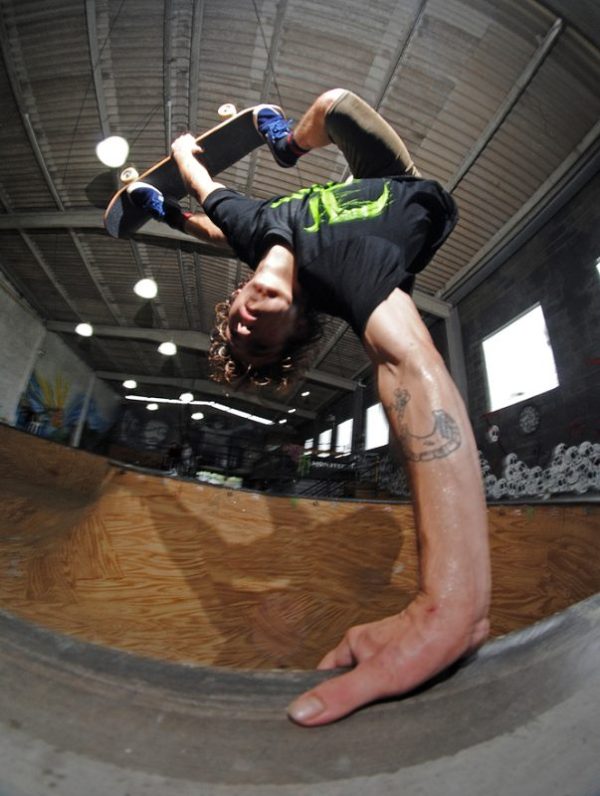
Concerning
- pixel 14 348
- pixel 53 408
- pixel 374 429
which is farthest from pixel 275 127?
pixel 53 408

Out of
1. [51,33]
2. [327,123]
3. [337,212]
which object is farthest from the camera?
[51,33]

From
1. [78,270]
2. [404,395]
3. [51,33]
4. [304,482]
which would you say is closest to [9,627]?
[404,395]

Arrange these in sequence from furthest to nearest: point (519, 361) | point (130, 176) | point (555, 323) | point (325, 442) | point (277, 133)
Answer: point (325, 442)
point (519, 361)
point (555, 323)
point (130, 176)
point (277, 133)

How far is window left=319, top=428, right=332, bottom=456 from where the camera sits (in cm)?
593

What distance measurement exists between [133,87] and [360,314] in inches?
142

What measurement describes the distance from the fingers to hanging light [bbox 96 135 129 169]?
141 inches

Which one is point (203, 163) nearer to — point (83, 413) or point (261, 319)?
point (261, 319)

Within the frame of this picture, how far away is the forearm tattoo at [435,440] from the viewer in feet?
1.48

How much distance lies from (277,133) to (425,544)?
1650mm

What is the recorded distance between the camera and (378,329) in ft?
1.78

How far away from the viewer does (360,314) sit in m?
0.57

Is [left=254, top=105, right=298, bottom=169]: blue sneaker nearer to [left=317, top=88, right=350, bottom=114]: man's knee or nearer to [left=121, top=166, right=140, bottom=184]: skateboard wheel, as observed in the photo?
[left=317, top=88, right=350, bottom=114]: man's knee

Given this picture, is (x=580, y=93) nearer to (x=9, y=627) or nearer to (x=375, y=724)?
(x=375, y=724)

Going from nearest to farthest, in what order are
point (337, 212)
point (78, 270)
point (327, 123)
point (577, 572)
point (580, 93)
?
point (337, 212) → point (577, 572) → point (327, 123) → point (580, 93) → point (78, 270)
